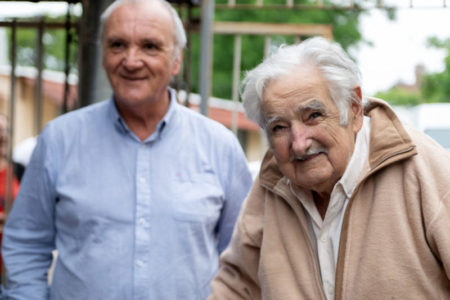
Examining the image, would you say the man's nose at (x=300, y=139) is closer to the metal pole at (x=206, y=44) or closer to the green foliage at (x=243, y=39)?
the metal pole at (x=206, y=44)

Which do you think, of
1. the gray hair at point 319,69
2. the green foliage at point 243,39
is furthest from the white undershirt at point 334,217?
the green foliage at point 243,39

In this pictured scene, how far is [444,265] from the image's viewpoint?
6.16 feet

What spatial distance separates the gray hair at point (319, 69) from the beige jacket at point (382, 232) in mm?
138

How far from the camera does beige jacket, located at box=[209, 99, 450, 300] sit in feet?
6.30

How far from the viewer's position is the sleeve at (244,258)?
2.40 metres

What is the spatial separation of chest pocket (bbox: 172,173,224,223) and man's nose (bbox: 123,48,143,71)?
18.7 inches

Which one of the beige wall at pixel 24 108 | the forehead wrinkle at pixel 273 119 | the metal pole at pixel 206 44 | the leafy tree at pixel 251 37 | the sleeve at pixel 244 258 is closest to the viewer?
the forehead wrinkle at pixel 273 119

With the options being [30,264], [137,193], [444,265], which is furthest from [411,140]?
[30,264]

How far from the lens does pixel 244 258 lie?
2.44 meters

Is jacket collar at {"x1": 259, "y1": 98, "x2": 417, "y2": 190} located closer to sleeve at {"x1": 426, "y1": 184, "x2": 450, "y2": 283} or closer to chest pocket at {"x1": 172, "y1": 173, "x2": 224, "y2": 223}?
sleeve at {"x1": 426, "y1": 184, "x2": 450, "y2": 283}

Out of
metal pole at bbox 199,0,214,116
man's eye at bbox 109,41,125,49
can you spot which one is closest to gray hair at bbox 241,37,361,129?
man's eye at bbox 109,41,125,49

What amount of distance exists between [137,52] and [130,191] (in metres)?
0.55

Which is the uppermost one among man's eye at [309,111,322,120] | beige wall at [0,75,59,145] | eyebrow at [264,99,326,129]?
eyebrow at [264,99,326,129]

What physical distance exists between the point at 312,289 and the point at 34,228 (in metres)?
1.20
